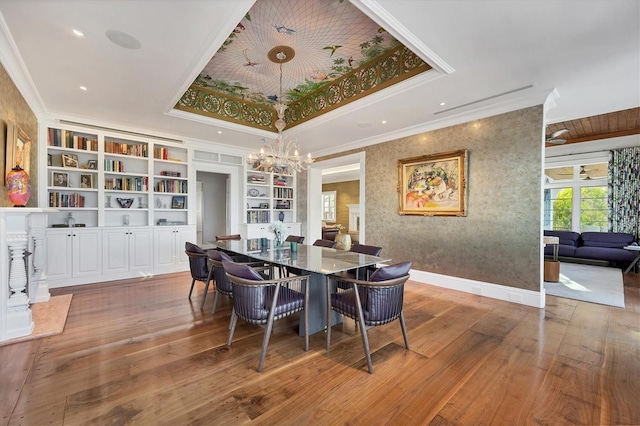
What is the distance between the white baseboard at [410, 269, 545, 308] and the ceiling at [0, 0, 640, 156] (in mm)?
2511

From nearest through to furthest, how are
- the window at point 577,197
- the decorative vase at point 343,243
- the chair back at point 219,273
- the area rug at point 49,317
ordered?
the area rug at point 49,317 → the chair back at point 219,273 → the window at point 577,197 → the decorative vase at point 343,243

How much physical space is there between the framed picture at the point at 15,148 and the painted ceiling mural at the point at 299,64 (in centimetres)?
191

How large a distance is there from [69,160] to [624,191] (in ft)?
37.0

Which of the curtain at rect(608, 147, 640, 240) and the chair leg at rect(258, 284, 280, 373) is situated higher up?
the curtain at rect(608, 147, 640, 240)

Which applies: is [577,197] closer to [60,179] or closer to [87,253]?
[87,253]

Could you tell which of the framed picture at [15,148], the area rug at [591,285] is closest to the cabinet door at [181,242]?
the framed picture at [15,148]

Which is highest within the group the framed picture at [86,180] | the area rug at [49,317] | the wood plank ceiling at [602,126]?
the wood plank ceiling at [602,126]

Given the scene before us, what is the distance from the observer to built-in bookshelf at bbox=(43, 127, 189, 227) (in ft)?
14.8

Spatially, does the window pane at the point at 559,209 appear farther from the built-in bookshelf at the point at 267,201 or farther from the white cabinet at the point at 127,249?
the white cabinet at the point at 127,249

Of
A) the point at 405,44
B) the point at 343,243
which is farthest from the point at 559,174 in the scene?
the point at 405,44

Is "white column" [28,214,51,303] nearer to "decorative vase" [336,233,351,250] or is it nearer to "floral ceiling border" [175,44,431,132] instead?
"floral ceiling border" [175,44,431,132]

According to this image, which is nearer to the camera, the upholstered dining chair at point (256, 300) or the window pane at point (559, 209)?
the upholstered dining chair at point (256, 300)

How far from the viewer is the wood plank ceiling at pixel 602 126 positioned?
4680mm

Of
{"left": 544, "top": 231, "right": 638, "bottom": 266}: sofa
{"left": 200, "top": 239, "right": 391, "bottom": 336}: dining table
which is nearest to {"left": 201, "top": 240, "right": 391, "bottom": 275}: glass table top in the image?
{"left": 200, "top": 239, "right": 391, "bottom": 336}: dining table
